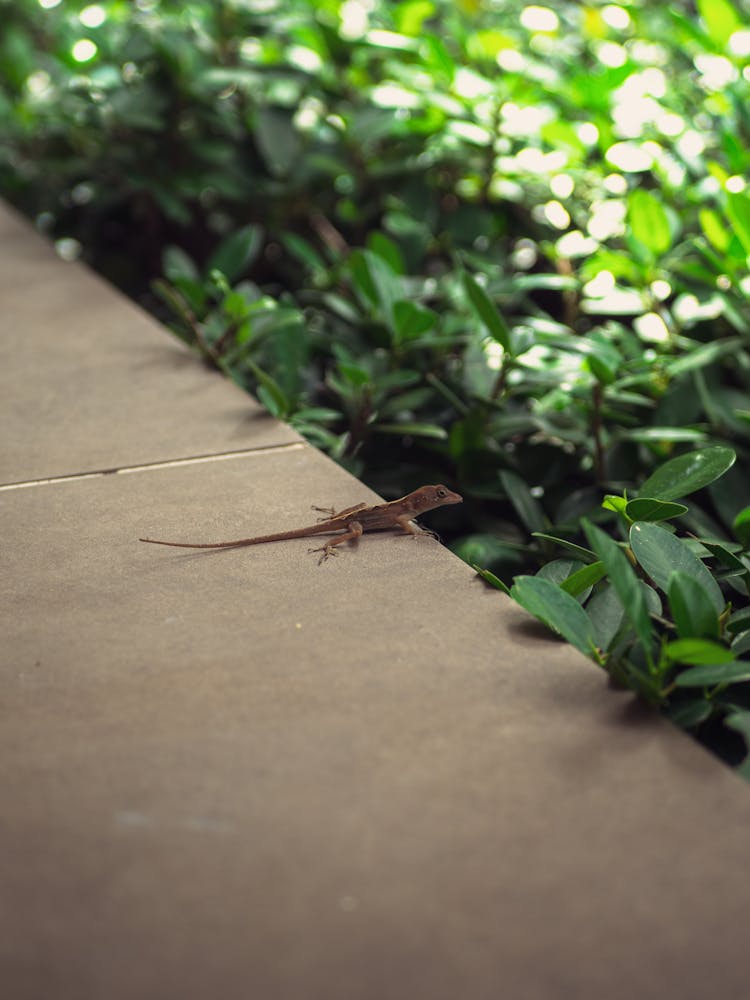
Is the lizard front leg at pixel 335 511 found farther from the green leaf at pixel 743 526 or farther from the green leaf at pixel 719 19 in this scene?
the green leaf at pixel 719 19

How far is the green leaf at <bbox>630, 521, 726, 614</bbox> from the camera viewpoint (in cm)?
156

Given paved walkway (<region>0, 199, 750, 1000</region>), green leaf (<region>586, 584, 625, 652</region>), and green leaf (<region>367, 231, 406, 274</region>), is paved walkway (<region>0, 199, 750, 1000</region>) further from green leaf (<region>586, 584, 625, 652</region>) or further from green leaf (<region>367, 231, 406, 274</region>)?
green leaf (<region>367, 231, 406, 274</region>)

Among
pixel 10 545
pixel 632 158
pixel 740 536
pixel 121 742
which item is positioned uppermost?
pixel 632 158

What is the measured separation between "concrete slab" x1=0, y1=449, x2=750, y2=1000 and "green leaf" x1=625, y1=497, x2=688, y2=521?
0.29 meters

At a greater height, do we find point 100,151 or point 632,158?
point 632,158

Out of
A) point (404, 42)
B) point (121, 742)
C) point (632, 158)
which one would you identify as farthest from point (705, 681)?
point (404, 42)

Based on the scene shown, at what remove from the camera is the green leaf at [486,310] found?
2.21m

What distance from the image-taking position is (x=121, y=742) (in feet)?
4.26

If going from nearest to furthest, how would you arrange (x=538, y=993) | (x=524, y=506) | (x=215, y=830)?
(x=538, y=993) → (x=215, y=830) → (x=524, y=506)

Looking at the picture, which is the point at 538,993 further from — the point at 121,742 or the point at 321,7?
the point at 321,7

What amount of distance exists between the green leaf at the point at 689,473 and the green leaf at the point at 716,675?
0.48 meters

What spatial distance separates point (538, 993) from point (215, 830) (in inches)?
15.4

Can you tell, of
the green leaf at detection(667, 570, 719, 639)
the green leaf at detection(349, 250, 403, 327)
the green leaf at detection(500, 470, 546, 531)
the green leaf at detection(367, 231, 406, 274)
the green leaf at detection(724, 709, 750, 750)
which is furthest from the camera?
the green leaf at detection(367, 231, 406, 274)

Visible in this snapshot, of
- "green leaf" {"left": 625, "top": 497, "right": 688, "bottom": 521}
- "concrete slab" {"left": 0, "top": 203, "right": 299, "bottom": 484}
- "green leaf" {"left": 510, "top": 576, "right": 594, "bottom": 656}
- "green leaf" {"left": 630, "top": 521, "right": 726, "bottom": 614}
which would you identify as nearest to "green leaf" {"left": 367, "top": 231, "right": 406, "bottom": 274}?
"concrete slab" {"left": 0, "top": 203, "right": 299, "bottom": 484}
